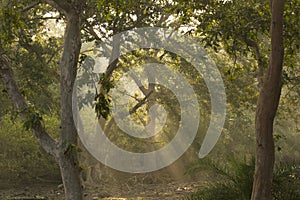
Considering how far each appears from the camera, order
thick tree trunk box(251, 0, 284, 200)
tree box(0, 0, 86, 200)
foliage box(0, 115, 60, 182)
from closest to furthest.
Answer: thick tree trunk box(251, 0, 284, 200), tree box(0, 0, 86, 200), foliage box(0, 115, 60, 182)

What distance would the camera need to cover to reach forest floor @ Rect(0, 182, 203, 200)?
14.6 metres

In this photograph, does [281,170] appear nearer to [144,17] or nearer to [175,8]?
[175,8]

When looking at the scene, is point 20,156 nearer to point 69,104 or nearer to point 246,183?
point 69,104

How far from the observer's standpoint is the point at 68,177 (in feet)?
24.6

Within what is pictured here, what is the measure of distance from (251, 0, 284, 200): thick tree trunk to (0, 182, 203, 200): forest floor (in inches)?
309

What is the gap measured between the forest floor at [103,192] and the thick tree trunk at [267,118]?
7845 millimetres

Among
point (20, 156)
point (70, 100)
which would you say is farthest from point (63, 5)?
point (20, 156)

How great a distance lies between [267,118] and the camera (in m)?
6.20

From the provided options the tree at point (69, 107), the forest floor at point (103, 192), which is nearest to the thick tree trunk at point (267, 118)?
the tree at point (69, 107)

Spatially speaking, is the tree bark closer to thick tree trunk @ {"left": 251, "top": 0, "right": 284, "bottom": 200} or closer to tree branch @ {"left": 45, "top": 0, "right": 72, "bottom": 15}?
tree branch @ {"left": 45, "top": 0, "right": 72, "bottom": 15}

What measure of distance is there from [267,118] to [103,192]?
10.6 meters

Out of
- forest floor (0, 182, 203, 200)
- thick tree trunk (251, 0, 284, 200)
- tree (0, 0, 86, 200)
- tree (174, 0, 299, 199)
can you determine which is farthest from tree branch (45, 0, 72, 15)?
forest floor (0, 182, 203, 200)

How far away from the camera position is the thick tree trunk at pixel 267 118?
6105mm

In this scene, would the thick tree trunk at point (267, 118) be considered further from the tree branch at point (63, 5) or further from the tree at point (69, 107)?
the tree branch at point (63, 5)
